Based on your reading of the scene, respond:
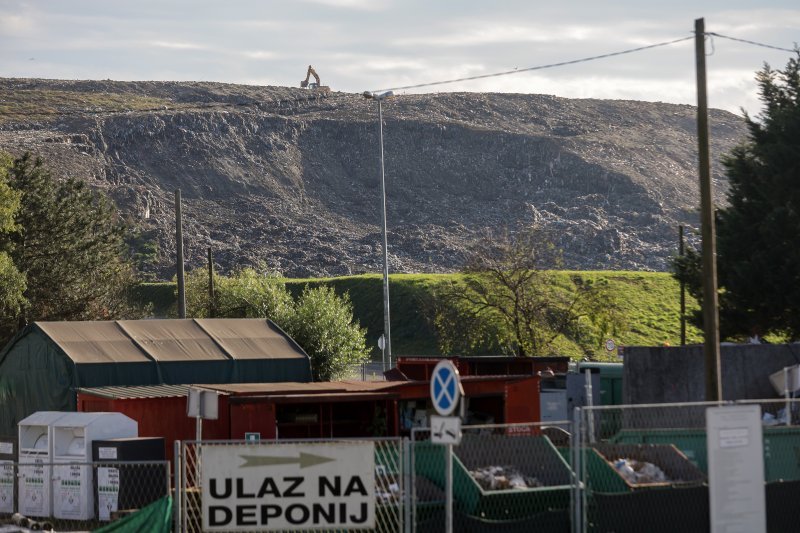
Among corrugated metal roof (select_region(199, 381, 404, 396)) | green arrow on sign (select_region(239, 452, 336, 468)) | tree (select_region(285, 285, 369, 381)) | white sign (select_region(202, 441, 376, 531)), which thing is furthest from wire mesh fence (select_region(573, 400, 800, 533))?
tree (select_region(285, 285, 369, 381))

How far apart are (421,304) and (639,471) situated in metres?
54.7

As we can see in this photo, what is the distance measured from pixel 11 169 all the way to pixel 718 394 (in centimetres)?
4351

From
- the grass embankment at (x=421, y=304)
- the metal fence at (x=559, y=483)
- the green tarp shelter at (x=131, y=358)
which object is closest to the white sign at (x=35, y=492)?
the green tarp shelter at (x=131, y=358)

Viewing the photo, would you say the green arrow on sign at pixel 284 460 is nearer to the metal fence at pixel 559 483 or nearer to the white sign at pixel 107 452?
the metal fence at pixel 559 483

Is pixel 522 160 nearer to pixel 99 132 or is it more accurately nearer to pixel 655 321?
pixel 99 132

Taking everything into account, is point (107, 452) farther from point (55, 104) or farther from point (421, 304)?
point (55, 104)

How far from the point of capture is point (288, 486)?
13.6 m

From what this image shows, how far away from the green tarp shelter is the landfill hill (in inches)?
3397

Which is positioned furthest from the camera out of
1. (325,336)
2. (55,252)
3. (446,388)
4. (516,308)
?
(55,252)

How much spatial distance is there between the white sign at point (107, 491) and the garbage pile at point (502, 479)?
6.69 meters

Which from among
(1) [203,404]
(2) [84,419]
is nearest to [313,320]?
(2) [84,419]

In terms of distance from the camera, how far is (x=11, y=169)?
54781mm

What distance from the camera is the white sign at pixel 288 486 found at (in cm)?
1350

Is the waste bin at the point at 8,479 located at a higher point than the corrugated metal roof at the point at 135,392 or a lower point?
lower
